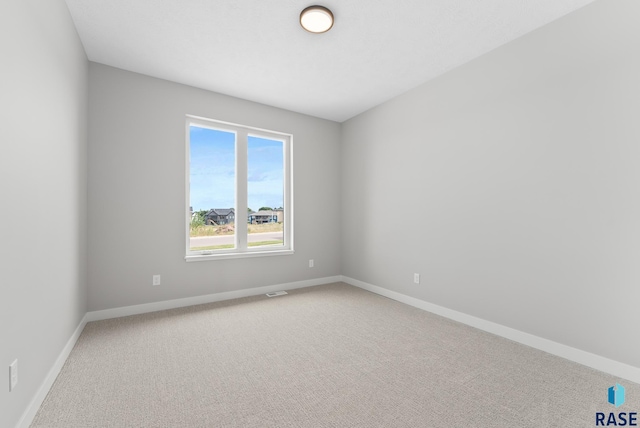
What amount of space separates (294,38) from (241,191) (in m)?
2.10

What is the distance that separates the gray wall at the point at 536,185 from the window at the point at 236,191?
181 centimetres

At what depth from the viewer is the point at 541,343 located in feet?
7.73

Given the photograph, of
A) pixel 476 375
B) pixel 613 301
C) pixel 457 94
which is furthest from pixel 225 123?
pixel 613 301

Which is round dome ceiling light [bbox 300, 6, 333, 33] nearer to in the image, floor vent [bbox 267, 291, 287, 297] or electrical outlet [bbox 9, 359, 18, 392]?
electrical outlet [bbox 9, 359, 18, 392]

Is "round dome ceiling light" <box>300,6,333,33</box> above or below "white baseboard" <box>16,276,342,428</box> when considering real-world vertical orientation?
above

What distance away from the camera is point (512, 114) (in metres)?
2.59

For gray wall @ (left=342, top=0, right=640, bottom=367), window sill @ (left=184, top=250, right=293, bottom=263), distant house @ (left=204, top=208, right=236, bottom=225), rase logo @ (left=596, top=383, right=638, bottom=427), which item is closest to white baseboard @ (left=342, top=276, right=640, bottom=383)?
gray wall @ (left=342, top=0, right=640, bottom=367)

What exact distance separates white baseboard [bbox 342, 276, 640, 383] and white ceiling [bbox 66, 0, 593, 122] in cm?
269

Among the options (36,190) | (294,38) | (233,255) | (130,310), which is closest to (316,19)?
(294,38)

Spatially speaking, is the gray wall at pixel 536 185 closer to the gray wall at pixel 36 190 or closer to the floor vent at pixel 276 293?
the floor vent at pixel 276 293

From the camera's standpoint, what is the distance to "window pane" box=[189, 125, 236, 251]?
3.64 meters

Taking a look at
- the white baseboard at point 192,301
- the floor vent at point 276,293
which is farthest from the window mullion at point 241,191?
the floor vent at point 276,293

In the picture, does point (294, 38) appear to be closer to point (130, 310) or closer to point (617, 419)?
point (130, 310)

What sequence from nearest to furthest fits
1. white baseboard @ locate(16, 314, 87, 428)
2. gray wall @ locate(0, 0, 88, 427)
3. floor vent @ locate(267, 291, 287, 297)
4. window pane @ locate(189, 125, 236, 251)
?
1. gray wall @ locate(0, 0, 88, 427)
2. white baseboard @ locate(16, 314, 87, 428)
3. window pane @ locate(189, 125, 236, 251)
4. floor vent @ locate(267, 291, 287, 297)
